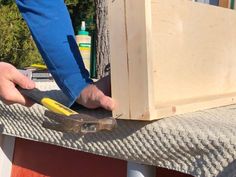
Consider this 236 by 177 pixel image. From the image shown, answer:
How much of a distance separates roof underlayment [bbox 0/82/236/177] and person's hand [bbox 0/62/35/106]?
0.24ft

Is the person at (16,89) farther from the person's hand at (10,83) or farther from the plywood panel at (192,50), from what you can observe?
the plywood panel at (192,50)

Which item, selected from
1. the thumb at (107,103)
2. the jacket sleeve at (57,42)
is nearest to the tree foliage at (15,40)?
the jacket sleeve at (57,42)

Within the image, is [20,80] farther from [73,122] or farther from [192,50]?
[192,50]

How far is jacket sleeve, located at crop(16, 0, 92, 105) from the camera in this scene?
4.59 feet

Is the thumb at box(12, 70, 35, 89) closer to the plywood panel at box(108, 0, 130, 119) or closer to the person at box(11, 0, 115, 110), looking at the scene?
the person at box(11, 0, 115, 110)

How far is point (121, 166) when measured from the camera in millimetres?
1324

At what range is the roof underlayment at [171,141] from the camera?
3.52ft

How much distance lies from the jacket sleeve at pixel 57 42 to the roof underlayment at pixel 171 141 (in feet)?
0.31

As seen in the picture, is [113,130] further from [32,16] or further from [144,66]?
[32,16]

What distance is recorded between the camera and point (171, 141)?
1.13 metres

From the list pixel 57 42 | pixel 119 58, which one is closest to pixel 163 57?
pixel 119 58

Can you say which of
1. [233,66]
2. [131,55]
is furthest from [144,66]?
[233,66]

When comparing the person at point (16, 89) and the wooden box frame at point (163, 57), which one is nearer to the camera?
the wooden box frame at point (163, 57)

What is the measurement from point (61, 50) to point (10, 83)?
0.17 m
